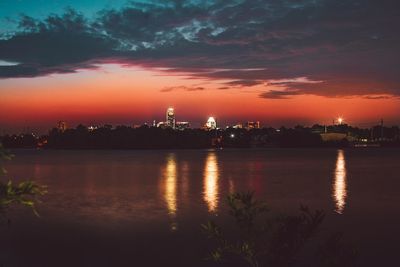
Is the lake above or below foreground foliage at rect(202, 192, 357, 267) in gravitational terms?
below

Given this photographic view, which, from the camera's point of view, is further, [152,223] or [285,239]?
[152,223]

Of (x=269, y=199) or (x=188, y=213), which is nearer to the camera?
(x=188, y=213)

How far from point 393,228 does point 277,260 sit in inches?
671

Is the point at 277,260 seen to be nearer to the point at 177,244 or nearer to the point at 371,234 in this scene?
the point at 177,244

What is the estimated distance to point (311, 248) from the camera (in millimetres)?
17859

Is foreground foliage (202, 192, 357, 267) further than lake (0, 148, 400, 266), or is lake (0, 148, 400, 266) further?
lake (0, 148, 400, 266)

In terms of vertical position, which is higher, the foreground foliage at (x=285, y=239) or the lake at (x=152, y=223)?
the foreground foliage at (x=285, y=239)

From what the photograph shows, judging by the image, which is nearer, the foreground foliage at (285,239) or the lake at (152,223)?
the foreground foliage at (285,239)

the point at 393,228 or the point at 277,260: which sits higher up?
the point at 277,260

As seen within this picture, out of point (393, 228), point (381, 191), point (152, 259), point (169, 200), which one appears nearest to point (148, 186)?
point (169, 200)

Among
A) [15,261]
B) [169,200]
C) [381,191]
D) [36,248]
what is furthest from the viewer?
[381,191]

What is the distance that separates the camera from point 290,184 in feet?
160

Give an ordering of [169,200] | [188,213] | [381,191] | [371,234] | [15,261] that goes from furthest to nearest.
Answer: [381,191] < [169,200] < [188,213] < [371,234] < [15,261]

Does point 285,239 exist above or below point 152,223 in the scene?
above
